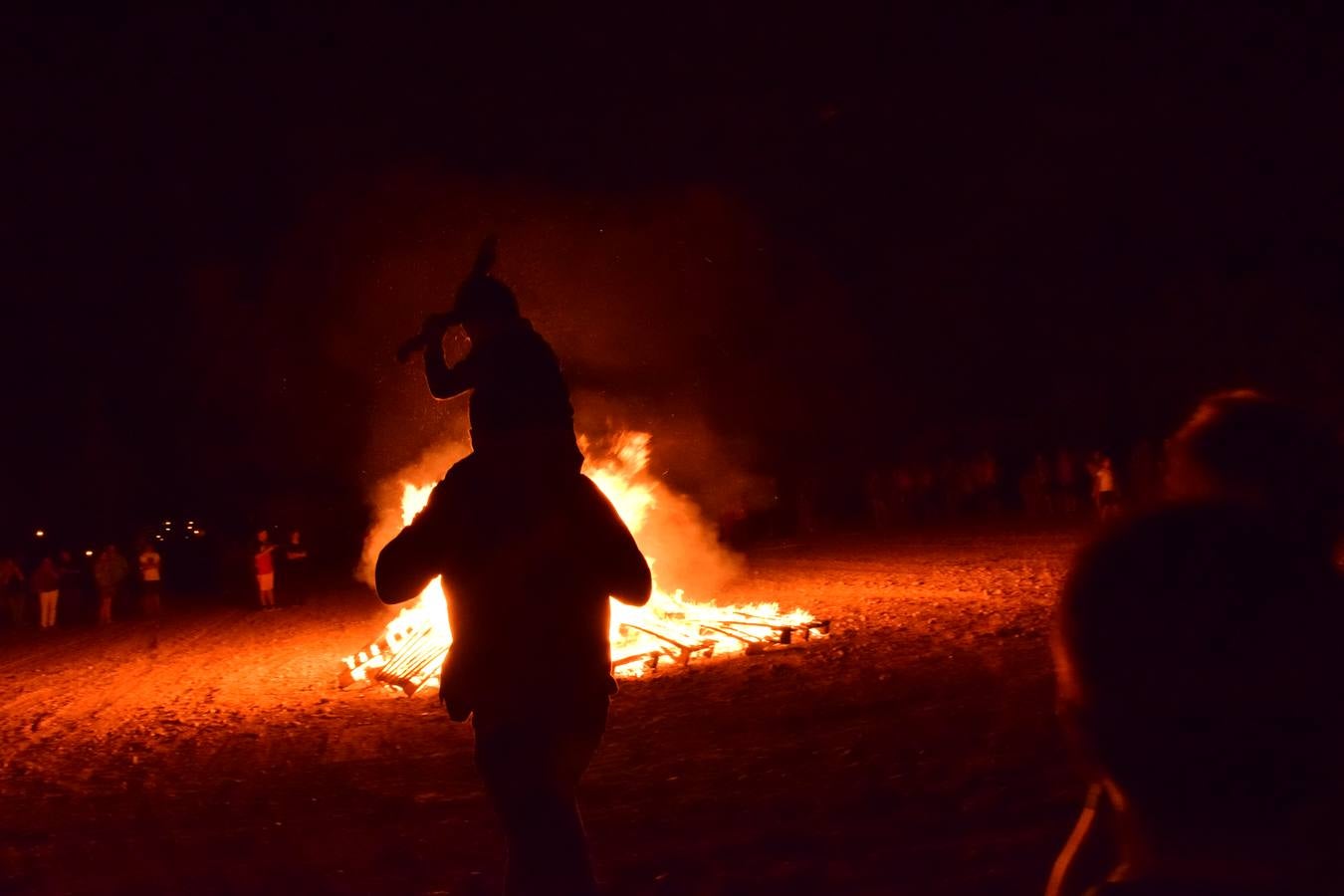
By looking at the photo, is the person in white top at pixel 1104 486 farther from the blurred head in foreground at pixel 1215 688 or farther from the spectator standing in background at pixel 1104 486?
the blurred head in foreground at pixel 1215 688

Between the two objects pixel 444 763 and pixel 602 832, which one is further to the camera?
pixel 444 763

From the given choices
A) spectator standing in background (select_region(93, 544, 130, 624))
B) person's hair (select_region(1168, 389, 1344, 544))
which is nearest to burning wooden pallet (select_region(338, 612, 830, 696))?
person's hair (select_region(1168, 389, 1344, 544))

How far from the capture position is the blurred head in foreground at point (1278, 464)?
1.95 meters

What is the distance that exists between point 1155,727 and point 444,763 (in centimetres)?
664

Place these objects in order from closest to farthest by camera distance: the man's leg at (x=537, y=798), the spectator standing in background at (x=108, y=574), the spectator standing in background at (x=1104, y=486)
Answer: the man's leg at (x=537, y=798)
the spectator standing in background at (x=108, y=574)
the spectator standing in background at (x=1104, y=486)

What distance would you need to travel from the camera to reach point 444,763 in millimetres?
7023

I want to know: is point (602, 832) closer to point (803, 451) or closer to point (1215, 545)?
point (1215, 545)

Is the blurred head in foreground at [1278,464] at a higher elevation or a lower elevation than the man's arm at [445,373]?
lower

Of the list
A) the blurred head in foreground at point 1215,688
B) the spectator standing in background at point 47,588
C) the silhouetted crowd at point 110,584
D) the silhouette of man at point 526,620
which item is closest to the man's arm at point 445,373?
the silhouette of man at point 526,620

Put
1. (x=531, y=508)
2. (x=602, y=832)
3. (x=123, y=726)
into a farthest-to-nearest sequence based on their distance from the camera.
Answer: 1. (x=123, y=726)
2. (x=602, y=832)
3. (x=531, y=508)

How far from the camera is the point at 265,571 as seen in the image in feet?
60.6

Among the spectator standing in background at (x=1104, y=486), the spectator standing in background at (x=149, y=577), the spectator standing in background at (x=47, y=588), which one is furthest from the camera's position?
the spectator standing in background at (x=1104, y=486)

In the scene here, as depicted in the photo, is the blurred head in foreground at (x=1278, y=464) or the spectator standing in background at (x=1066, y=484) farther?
the spectator standing in background at (x=1066, y=484)

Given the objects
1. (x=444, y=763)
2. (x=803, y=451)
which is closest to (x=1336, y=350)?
(x=803, y=451)
